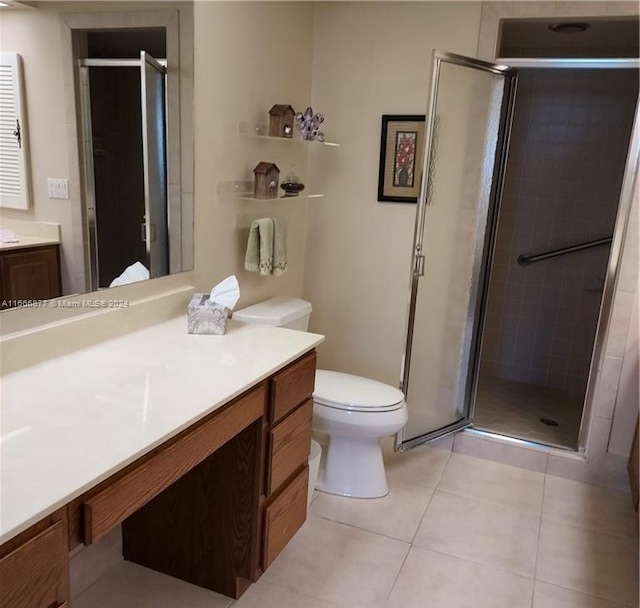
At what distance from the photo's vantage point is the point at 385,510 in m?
2.38

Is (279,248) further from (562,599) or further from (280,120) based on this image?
(562,599)

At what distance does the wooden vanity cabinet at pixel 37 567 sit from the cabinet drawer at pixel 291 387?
2.52 feet

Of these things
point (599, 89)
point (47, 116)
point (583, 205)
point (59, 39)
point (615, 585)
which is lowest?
point (615, 585)

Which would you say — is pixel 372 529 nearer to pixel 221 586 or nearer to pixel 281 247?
pixel 221 586

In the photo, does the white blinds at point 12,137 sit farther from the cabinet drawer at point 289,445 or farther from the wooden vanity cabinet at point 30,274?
the cabinet drawer at point 289,445

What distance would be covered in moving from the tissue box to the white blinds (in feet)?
2.02

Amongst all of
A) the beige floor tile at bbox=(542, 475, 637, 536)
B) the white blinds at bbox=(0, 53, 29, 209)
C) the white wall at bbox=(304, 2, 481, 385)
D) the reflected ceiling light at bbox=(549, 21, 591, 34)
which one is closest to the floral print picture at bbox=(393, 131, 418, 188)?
the white wall at bbox=(304, 2, 481, 385)

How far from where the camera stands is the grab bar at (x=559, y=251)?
357 cm

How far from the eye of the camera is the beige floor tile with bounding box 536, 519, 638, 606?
Result: 1.99 metres

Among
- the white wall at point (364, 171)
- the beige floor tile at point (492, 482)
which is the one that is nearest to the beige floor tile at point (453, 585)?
the beige floor tile at point (492, 482)

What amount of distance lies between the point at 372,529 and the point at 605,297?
1439 millimetres

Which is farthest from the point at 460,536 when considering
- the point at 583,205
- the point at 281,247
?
the point at 583,205

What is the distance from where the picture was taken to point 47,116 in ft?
4.96

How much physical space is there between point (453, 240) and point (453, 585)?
1525 millimetres
